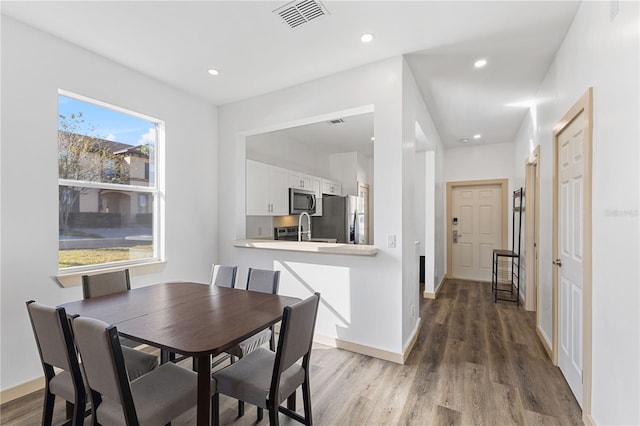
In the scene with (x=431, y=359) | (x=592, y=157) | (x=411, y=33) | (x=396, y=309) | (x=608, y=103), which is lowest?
(x=431, y=359)

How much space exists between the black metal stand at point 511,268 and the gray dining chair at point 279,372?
4.09 metres

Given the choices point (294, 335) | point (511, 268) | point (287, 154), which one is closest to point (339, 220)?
point (287, 154)

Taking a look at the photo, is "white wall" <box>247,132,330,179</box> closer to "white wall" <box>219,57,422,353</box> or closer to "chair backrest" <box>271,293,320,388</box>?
"white wall" <box>219,57,422,353</box>

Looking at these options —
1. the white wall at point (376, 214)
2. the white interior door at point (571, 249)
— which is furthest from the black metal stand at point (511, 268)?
the white wall at point (376, 214)

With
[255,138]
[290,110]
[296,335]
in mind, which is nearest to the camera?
[296,335]

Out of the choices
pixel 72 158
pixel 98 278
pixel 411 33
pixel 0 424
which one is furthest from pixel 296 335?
pixel 72 158

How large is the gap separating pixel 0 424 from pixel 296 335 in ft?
6.74

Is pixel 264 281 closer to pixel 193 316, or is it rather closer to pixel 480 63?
pixel 193 316

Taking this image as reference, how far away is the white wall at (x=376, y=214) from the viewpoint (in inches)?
106

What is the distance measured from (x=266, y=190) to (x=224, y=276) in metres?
1.83

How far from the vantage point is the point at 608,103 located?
5.31 ft

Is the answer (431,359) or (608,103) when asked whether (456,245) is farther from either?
(608,103)

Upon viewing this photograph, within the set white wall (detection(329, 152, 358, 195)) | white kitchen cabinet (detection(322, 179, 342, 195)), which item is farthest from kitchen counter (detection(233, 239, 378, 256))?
white wall (detection(329, 152, 358, 195))

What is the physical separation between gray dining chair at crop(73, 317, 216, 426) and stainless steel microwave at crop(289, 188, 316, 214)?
344cm
